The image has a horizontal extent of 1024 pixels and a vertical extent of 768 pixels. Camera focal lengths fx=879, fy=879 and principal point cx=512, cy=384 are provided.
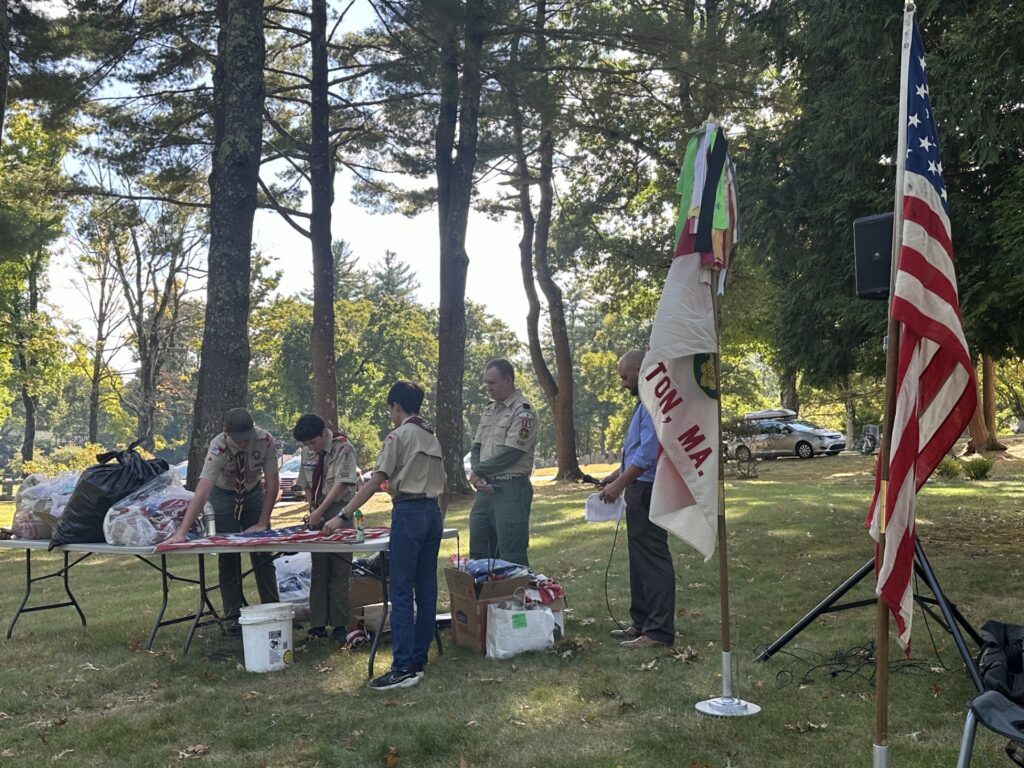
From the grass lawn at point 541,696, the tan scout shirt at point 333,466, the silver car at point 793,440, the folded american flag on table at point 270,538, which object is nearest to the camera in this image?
the grass lawn at point 541,696

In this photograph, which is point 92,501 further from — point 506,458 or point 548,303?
point 548,303

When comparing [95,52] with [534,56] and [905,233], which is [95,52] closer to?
[534,56]

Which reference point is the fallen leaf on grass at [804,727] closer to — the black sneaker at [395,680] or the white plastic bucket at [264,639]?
the black sneaker at [395,680]

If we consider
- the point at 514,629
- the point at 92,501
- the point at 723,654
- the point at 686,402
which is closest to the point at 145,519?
the point at 92,501

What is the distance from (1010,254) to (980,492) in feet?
29.9

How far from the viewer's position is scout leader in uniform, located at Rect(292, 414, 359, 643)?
21.4 ft

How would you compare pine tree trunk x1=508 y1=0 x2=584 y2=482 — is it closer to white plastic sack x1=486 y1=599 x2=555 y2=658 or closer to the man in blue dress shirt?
the man in blue dress shirt

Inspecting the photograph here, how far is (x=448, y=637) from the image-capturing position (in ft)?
21.5

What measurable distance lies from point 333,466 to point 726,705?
3392 millimetres

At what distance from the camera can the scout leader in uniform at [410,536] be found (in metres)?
5.34

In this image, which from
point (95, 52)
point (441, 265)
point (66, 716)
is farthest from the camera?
point (441, 265)

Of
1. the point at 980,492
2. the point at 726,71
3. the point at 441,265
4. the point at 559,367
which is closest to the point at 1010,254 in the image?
the point at 726,71

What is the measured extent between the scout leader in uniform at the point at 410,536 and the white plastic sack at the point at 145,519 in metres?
1.90

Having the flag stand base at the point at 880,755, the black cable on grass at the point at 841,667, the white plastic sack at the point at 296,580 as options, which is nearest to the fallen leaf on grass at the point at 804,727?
the black cable on grass at the point at 841,667
